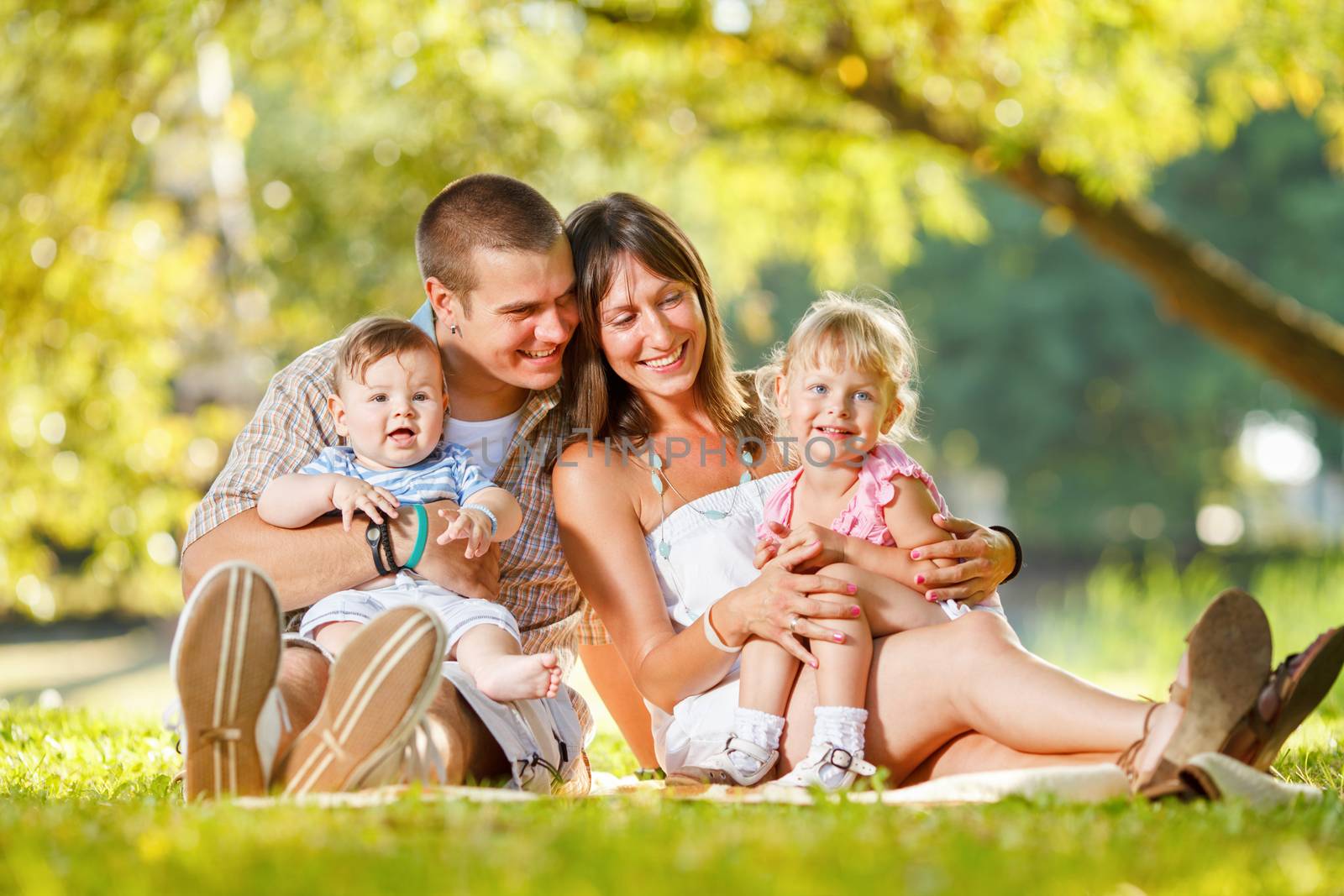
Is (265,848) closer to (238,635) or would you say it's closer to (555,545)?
(238,635)

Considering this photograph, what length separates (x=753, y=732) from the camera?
2.99 metres

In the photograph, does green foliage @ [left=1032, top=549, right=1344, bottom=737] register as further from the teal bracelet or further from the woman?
the teal bracelet

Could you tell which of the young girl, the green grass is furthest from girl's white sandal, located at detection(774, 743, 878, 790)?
the green grass

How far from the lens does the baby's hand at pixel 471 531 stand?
296 cm

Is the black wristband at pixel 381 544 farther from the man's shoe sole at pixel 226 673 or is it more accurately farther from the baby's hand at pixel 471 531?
the man's shoe sole at pixel 226 673

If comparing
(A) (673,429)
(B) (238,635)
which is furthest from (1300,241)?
(B) (238,635)

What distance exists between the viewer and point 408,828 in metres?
2.07

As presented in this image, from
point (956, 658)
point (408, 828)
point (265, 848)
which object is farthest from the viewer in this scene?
point (956, 658)

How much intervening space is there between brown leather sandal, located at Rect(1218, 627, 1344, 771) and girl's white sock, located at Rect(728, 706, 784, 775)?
95cm

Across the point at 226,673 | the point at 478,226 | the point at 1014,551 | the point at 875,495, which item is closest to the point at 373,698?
the point at 226,673

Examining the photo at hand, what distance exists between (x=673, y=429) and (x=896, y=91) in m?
4.99

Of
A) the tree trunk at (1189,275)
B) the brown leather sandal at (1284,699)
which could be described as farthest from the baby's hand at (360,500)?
the tree trunk at (1189,275)

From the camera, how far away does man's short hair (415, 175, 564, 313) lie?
3.51m

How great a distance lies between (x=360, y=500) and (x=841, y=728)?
1.17 meters
